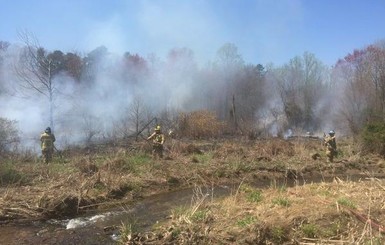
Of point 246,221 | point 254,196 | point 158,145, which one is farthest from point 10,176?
point 246,221

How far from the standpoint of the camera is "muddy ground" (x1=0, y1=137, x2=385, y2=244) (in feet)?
25.9

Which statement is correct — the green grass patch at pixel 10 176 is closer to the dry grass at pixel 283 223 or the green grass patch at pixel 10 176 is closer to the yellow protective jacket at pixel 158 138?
the dry grass at pixel 283 223

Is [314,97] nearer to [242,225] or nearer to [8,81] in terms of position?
[8,81]

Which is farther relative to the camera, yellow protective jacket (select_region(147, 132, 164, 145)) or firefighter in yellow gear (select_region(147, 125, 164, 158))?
yellow protective jacket (select_region(147, 132, 164, 145))

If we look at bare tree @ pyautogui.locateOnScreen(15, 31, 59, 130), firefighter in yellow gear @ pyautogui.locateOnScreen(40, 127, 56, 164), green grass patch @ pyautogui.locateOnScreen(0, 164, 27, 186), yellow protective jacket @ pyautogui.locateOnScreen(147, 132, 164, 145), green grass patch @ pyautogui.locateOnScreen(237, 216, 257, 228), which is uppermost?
bare tree @ pyautogui.locateOnScreen(15, 31, 59, 130)

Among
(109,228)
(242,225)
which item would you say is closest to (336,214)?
(242,225)

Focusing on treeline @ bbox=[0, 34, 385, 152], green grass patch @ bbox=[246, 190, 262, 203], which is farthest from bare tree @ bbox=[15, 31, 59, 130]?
green grass patch @ bbox=[246, 190, 262, 203]

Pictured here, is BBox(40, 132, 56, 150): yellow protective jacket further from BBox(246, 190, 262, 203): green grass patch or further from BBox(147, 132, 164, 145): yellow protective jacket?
BBox(246, 190, 262, 203): green grass patch

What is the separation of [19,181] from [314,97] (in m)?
36.5

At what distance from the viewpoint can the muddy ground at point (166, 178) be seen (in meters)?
7.88

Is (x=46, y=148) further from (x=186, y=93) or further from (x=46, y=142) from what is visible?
(x=186, y=93)

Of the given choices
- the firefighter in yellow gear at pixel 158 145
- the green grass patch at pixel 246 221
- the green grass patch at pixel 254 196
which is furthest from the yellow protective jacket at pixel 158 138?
the green grass patch at pixel 246 221

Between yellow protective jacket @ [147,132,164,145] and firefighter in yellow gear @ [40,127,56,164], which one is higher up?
yellow protective jacket @ [147,132,164,145]

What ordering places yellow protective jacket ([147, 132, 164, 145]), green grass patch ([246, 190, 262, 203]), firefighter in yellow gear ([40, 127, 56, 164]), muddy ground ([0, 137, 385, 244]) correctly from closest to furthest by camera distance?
muddy ground ([0, 137, 385, 244]), green grass patch ([246, 190, 262, 203]), firefighter in yellow gear ([40, 127, 56, 164]), yellow protective jacket ([147, 132, 164, 145])
